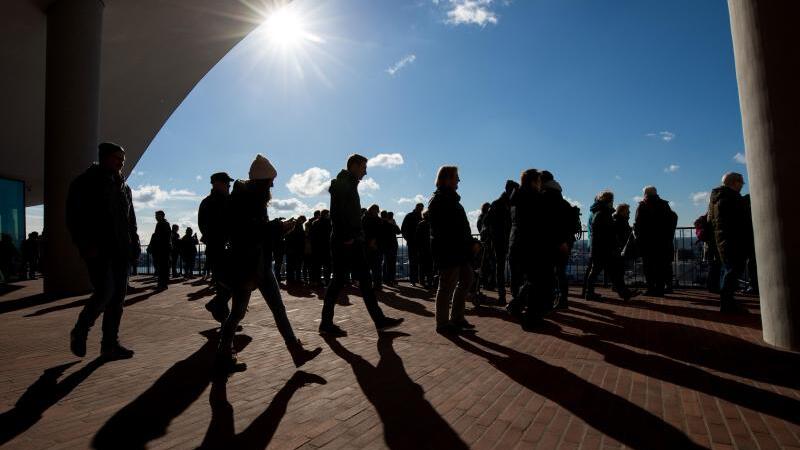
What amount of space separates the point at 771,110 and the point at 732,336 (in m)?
2.27

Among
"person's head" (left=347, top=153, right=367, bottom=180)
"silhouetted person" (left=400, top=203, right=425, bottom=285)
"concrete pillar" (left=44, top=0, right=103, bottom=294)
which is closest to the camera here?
"person's head" (left=347, top=153, right=367, bottom=180)

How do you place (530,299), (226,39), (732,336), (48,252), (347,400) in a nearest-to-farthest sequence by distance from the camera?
(347,400) < (732,336) < (530,299) < (48,252) < (226,39)

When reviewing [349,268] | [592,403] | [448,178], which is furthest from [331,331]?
[592,403]

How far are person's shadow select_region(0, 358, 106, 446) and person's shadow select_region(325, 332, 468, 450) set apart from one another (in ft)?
6.37

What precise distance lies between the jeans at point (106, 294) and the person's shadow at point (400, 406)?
209cm

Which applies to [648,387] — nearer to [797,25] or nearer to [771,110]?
[771,110]

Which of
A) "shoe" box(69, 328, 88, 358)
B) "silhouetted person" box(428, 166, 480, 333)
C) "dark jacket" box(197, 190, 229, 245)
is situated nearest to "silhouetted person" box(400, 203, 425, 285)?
"dark jacket" box(197, 190, 229, 245)

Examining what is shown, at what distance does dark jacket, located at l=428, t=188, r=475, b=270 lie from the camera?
15.5 feet

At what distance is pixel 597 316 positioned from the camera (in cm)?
586

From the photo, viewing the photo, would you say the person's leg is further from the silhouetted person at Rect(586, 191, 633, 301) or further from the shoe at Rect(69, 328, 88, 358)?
the silhouetted person at Rect(586, 191, 633, 301)

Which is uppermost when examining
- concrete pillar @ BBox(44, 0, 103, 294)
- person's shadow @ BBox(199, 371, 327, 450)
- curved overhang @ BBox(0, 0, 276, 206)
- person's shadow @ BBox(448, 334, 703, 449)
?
curved overhang @ BBox(0, 0, 276, 206)

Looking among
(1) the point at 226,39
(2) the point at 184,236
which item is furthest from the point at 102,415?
(1) the point at 226,39

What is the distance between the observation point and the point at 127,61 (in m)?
16.6

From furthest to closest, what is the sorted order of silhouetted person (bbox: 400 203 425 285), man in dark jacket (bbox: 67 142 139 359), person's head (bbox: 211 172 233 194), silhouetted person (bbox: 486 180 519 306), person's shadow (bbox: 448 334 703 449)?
silhouetted person (bbox: 400 203 425 285)
silhouetted person (bbox: 486 180 519 306)
person's head (bbox: 211 172 233 194)
man in dark jacket (bbox: 67 142 139 359)
person's shadow (bbox: 448 334 703 449)
